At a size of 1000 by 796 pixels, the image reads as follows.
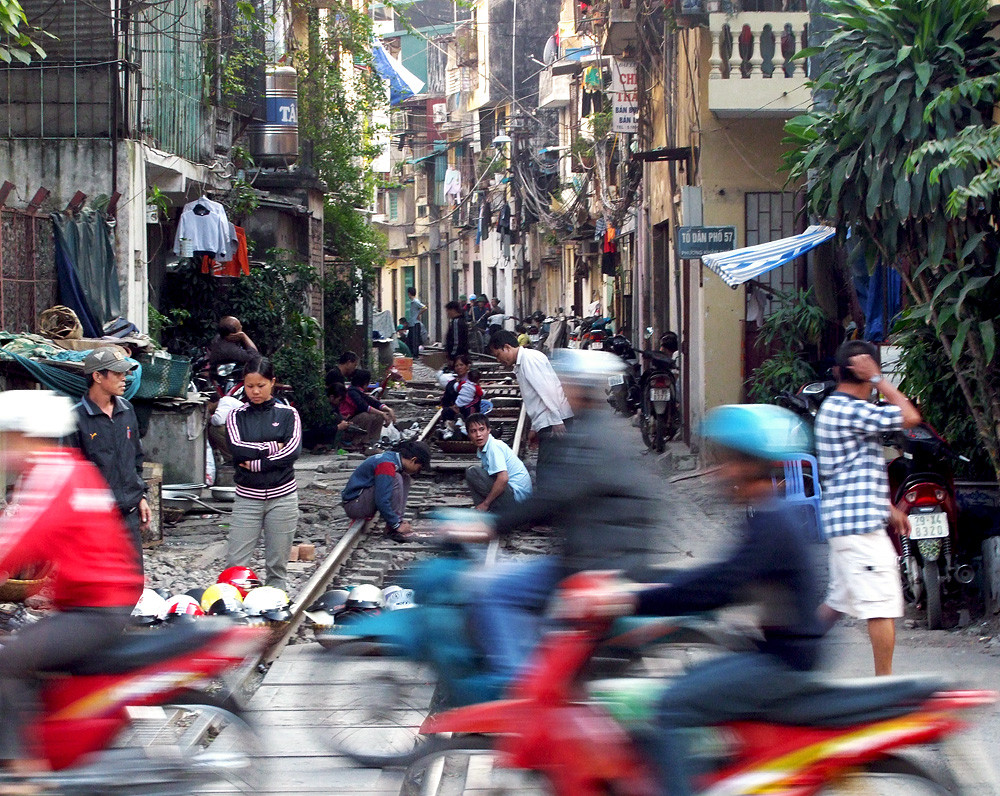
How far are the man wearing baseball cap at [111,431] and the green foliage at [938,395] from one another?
16.8ft

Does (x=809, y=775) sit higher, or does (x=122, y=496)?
(x=122, y=496)

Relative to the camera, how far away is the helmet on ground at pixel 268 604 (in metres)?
7.73

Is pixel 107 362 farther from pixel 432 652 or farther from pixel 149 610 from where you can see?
pixel 432 652

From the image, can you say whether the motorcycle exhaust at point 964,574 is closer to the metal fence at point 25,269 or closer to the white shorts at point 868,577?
the white shorts at point 868,577

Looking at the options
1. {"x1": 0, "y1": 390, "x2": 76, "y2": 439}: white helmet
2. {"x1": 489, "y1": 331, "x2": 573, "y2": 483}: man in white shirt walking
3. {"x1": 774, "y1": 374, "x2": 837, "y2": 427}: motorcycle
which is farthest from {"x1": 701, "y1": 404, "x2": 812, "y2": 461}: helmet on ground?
{"x1": 489, "y1": 331, "x2": 573, "y2": 483}: man in white shirt walking

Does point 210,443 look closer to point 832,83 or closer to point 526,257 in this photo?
point 832,83

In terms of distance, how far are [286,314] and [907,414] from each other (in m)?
13.4

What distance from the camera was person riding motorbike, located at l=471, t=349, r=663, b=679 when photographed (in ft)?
15.5

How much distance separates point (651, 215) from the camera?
21359 millimetres

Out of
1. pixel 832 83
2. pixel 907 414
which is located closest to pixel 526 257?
pixel 832 83

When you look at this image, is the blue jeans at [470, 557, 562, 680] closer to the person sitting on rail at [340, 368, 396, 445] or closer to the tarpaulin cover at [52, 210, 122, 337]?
the tarpaulin cover at [52, 210, 122, 337]

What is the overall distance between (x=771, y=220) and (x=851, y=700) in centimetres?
1239

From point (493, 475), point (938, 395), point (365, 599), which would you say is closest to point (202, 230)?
point (493, 475)

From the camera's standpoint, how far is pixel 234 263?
1736 centimetres
